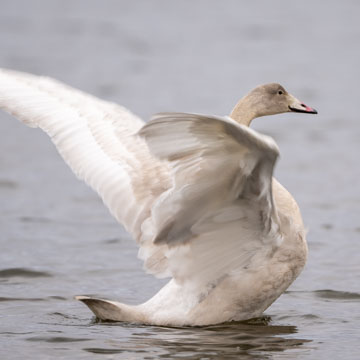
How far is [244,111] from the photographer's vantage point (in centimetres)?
762

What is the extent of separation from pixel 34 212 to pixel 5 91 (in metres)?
3.34

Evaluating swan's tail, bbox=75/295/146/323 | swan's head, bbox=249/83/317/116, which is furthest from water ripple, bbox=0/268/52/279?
swan's head, bbox=249/83/317/116

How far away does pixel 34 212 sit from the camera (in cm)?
1073

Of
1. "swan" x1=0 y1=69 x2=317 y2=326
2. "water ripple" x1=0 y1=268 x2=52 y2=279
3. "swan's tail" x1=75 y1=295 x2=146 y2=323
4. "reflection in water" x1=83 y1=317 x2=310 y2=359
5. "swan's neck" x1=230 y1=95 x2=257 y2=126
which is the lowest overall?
"water ripple" x1=0 y1=268 x2=52 y2=279

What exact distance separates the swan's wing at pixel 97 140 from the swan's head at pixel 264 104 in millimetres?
726

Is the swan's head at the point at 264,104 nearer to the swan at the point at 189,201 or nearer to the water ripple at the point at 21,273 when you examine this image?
the swan at the point at 189,201

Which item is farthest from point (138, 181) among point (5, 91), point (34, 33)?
point (34, 33)

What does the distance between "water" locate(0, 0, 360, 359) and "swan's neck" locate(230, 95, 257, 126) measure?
137cm

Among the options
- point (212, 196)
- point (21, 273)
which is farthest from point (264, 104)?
point (21, 273)

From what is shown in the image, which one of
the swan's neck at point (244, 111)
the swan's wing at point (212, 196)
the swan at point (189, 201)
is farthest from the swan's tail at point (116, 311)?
the swan's neck at point (244, 111)

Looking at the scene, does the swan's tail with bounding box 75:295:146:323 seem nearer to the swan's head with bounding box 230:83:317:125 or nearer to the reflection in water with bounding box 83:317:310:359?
the reflection in water with bounding box 83:317:310:359

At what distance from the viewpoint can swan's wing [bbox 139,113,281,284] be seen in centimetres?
548

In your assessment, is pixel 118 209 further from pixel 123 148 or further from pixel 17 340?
pixel 17 340

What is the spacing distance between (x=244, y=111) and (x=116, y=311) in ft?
5.73
